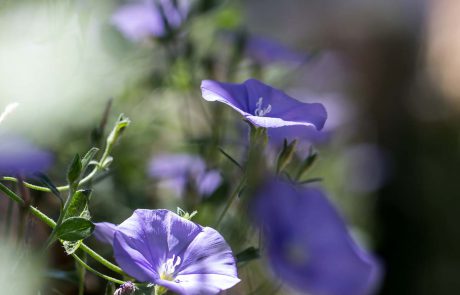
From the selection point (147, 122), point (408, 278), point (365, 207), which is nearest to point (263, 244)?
point (147, 122)

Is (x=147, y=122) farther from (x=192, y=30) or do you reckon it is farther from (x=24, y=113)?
(x=24, y=113)

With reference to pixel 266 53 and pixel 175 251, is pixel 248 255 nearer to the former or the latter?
pixel 175 251

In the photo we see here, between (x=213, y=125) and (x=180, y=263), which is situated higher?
(x=180, y=263)

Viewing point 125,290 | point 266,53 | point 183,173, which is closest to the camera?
point 125,290

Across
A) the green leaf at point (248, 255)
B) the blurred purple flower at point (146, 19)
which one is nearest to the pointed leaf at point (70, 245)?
the green leaf at point (248, 255)

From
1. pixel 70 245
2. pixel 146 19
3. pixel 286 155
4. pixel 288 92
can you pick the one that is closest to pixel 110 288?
pixel 70 245

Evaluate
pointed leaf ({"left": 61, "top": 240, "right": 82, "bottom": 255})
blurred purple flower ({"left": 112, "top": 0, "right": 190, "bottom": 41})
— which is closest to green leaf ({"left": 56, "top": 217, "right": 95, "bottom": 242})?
pointed leaf ({"left": 61, "top": 240, "right": 82, "bottom": 255})

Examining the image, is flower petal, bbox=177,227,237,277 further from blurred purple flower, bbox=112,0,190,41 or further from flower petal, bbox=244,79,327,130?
blurred purple flower, bbox=112,0,190,41
